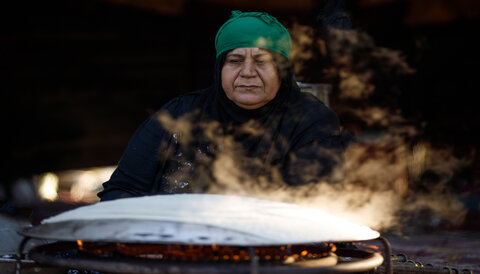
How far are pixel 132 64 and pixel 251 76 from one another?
12.4 feet

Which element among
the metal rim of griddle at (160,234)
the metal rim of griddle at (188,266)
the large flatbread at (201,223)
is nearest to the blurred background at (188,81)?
the large flatbread at (201,223)

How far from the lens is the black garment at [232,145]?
219 centimetres

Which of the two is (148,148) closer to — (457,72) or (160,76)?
(160,76)

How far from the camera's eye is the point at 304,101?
2379mm

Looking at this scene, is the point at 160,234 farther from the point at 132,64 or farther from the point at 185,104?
the point at 132,64

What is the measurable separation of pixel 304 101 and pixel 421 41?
3445mm

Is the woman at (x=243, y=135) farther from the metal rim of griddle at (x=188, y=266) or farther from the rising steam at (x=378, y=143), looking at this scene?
the metal rim of griddle at (x=188, y=266)

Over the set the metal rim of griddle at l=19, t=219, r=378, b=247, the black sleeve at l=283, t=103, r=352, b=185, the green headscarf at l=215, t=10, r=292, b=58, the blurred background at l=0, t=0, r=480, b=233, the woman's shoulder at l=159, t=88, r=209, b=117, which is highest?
the blurred background at l=0, t=0, r=480, b=233

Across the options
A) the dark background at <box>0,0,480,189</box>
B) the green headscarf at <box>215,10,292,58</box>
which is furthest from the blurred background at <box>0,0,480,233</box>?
the green headscarf at <box>215,10,292,58</box>

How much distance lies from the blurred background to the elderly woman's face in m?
2.53

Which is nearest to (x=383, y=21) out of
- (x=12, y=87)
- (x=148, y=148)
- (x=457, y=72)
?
(x=457, y=72)

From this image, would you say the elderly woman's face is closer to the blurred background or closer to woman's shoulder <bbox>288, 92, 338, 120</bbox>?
woman's shoulder <bbox>288, 92, 338, 120</bbox>

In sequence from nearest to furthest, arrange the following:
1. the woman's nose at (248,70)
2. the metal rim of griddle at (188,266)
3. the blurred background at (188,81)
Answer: the metal rim of griddle at (188,266) → the woman's nose at (248,70) → the blurred background at (188,81)

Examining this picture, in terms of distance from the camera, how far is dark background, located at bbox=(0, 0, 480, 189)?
504cm
